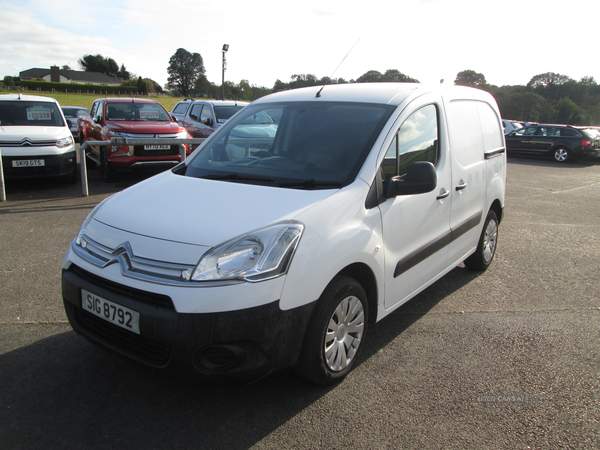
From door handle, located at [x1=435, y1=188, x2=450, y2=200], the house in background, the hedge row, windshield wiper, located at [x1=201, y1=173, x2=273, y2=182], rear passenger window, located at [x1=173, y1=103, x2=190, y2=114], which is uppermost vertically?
the house in background

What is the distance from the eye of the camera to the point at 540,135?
19.8 meters

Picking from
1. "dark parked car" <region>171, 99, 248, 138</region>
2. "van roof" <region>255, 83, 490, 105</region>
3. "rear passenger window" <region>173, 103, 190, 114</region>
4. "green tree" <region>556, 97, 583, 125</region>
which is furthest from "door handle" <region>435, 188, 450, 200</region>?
"green tree" <region>556, 97, 583, 125</region>

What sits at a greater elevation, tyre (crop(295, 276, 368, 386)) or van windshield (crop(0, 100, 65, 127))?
van windshield (crop(0, 100, 65, 127))

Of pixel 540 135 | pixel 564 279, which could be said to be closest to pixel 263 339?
pixel 564 279

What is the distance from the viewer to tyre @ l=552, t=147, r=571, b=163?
19062 millimetres

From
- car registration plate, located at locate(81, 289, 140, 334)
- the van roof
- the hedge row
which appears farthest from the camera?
the hedge row

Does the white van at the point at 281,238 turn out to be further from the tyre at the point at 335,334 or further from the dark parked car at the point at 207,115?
the dark parked car at the point at 207,115

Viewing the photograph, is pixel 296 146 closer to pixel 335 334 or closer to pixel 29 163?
pixel 335 334

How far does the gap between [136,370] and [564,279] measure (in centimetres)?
446

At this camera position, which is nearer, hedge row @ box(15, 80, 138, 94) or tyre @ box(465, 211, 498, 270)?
tyre @ box(465, 211, 498, 270)

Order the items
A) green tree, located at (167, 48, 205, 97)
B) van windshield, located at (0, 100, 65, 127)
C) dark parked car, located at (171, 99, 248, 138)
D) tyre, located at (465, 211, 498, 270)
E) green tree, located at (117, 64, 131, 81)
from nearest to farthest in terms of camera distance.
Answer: tyre, located at (465, 211, 498, 270) → van windshield, located at (0, 100, 65, 127) → dark parked car, located at (171, 99, 248, 138) → green tree, located at (167, 48, 205, 97) → green tree, located at (117, 64, 131, 81)

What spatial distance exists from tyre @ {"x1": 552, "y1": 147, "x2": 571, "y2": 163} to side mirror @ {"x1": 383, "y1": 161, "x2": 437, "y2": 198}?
19.3 m

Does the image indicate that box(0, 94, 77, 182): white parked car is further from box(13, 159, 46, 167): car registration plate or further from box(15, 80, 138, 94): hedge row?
box(15, 80, 138, 94): hedge row

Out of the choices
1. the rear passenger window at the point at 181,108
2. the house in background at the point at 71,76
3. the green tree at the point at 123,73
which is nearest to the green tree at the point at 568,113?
the rear passenger window at the point at 181,108
